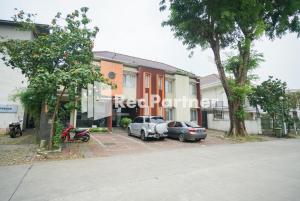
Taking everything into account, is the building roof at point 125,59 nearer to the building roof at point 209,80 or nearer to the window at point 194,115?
the window at point 194,115

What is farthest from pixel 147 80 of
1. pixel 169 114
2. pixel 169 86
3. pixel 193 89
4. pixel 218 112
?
pixel 218 112

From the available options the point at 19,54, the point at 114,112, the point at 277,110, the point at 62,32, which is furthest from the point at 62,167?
the point at 277,110

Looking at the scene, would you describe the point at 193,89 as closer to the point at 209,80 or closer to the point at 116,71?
the point at 209,80

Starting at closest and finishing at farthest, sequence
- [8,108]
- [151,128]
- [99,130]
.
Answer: [151,128], [8,108], [99,130]

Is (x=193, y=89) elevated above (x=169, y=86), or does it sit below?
below

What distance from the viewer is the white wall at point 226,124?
2267 centimetres

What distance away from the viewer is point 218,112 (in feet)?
85.7

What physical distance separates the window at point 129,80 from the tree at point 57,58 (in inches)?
368

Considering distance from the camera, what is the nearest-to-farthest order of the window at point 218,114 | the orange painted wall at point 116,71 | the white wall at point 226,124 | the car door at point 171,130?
the car door at point 171,130 < the orange painted wall at point 116,71 < the white wall at point 226,124 < the window at point 218,114

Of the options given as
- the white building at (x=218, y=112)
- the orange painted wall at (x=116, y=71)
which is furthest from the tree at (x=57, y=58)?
the white building at (x=218, y=112)

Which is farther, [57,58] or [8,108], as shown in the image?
[8,108]

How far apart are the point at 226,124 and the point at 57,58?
816 inches

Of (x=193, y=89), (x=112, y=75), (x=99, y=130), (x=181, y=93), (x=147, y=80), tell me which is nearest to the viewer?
(x=99, y=130)

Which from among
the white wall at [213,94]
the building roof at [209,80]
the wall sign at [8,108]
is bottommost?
the wall sign at [8,108]
